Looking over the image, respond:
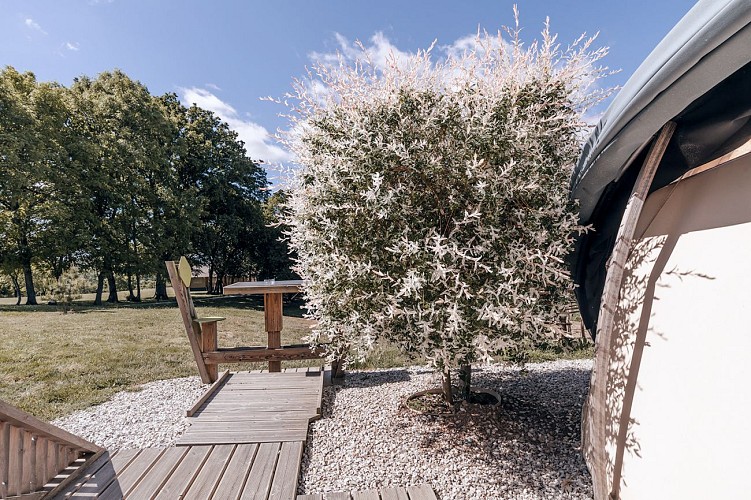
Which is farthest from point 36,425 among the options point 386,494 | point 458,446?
point 458,446

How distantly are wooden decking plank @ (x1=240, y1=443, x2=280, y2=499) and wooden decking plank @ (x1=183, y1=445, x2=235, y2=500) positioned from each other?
24 centimetres

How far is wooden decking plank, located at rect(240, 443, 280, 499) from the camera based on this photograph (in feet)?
8.28

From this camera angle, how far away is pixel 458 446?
3082mm

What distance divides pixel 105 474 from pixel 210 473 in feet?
2.77

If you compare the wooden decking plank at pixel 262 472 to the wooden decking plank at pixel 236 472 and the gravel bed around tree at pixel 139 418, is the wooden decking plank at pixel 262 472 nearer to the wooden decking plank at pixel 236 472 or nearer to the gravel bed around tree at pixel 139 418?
the wooden decking plank at pixel 236 472

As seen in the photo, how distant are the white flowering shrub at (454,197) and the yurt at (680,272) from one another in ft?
1.80

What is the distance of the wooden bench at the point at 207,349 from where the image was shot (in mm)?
4621

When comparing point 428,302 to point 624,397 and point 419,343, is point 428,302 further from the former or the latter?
point 624,397

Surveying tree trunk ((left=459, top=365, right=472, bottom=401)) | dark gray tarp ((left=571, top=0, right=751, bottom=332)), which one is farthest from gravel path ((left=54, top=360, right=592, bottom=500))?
dark gray tarp ((left=571, top=0, right=751, bottom=332))

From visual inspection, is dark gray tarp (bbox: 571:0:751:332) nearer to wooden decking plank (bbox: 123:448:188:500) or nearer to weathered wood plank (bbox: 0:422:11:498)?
wooden decking plank (bbox: 123:448:188:500)

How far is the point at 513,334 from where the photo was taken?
2895mm

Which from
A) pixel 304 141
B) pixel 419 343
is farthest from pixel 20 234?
A: pixel 419 343

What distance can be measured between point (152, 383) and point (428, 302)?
4924mm

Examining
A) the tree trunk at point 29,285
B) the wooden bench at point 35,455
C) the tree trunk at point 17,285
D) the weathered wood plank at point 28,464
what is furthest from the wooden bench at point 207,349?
the tree trunk at point 17,285
